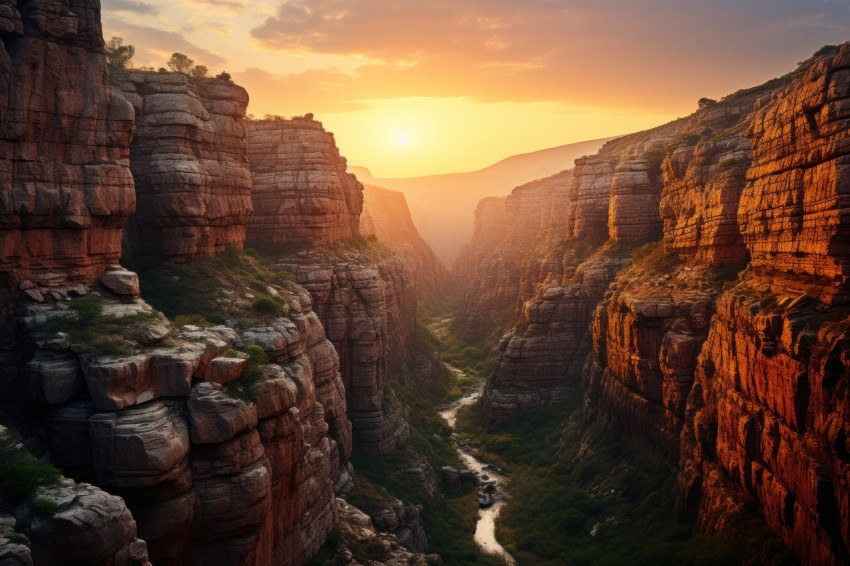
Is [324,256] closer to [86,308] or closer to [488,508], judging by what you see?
[488,508]

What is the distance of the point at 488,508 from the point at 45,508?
39.0 metres

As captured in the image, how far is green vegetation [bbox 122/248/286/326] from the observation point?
29.2 meters

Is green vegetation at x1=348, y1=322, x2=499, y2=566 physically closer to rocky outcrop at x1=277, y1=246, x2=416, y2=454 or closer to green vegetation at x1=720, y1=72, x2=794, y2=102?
rocky outcrop at x1=277, y1=246, x2=416, y2=454

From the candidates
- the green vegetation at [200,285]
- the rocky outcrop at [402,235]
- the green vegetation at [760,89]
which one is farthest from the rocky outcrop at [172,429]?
the rocky outcrop at [402,235]

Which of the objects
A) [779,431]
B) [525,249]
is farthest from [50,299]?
[525,249]

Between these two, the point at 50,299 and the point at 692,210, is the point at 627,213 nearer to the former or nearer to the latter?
the point at 692,210

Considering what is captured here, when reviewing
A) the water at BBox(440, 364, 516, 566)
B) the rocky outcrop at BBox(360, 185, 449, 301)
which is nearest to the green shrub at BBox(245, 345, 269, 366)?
the water at BBox(440, 364, 516, 566)

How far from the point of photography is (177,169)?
105 ft

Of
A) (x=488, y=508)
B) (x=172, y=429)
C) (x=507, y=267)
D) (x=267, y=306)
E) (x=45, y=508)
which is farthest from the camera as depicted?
(x=507, y=267)

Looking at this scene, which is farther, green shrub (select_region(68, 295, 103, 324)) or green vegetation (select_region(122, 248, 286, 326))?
green vegetation (select_region(122, 248, 286, 326))

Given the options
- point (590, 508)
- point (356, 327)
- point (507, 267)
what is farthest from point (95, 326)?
point (507, 267)

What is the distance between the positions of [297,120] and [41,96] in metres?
31.0

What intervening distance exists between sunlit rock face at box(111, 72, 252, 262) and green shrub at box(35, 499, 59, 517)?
1944 centimetres

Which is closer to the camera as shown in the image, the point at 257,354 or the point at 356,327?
the point at 257,354
